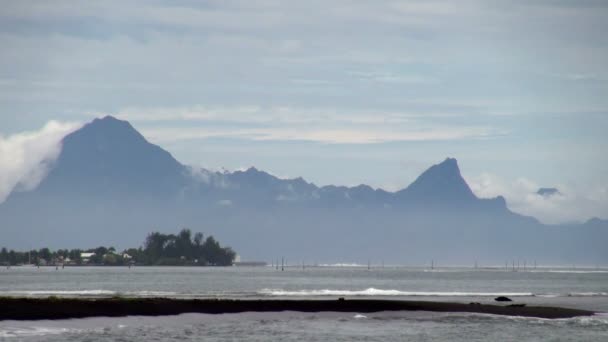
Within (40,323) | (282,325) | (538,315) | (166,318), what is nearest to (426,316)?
(538,315)

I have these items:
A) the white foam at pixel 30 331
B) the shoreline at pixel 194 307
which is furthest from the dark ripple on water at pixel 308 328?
the shoreline at pixel 194 307

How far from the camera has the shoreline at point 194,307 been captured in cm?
9941

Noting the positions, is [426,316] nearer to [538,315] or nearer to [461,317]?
[461,317]

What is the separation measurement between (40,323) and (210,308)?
21.8 meters

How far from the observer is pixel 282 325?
9844 cm

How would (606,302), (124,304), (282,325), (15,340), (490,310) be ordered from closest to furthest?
1. (15,340)
2. (282,325)
3. (124,304)
4. (490,310)
5. (606,302)

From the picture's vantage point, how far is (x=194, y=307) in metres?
110

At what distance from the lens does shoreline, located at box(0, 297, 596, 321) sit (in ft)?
326

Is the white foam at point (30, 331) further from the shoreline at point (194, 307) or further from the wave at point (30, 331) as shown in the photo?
the shoreline at point (194, 307)

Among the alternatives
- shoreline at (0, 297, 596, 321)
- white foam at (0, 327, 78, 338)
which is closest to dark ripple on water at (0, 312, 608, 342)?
white foam at (0, 327, 78, 338)

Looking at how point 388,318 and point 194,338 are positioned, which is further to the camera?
point 388,318

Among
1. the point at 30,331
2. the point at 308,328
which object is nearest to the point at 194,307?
the point at 308,328

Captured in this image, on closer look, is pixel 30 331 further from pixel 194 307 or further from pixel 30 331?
pixel 194 307

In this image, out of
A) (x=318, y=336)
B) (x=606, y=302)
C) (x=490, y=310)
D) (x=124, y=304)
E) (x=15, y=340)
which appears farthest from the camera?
(x=606, y=302)
